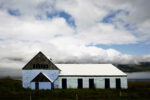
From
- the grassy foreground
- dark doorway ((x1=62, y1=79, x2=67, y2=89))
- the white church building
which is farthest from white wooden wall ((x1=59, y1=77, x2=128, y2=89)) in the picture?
the grassy foreground

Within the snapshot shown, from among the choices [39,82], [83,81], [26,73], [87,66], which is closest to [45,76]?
[39,82]

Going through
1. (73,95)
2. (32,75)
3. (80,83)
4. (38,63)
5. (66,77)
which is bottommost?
(80,83)

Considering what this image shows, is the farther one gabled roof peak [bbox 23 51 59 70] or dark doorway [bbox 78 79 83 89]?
gabled roof peak [bbox 23 51 59 70]

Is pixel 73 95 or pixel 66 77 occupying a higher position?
pixel 66 77

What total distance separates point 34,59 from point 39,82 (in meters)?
5.59

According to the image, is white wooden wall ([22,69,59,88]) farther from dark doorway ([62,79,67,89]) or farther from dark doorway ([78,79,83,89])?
dark doorway ([78,79,83,89])

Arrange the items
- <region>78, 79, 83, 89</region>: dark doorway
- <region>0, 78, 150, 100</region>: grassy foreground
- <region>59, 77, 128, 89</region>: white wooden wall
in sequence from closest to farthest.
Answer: <region>0, 78, 150, 100</region>: grassy foreground
<region>59, 77, 128, 89</region>: white wooden wall
<region>78, 79, 83, 89</region>: dark doorway

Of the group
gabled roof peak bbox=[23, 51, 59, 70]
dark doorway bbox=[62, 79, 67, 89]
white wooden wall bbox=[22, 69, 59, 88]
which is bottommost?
dark doorway bbox=[62, 79, 67, 89]

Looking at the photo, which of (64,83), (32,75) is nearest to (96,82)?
(64,83)

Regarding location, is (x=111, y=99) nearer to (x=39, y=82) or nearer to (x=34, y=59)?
(x=39, y=82)

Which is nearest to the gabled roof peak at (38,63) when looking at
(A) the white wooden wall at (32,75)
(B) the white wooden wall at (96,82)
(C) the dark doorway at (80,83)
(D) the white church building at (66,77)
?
(D) the white church building at (66,77)

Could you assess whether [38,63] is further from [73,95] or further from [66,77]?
[73,95]

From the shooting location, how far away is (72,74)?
1665 inches

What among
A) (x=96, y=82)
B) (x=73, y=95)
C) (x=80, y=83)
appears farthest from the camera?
(x=80, y=83)
